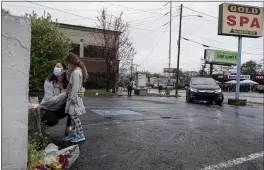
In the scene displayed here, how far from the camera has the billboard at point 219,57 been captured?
201 ft

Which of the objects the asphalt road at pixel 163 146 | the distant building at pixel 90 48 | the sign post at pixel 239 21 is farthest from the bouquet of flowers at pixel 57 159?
the distant building at pixel 90 48

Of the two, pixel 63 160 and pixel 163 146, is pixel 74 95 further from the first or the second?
pixel 163 146

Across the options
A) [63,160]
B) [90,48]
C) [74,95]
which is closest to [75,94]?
[74,95]

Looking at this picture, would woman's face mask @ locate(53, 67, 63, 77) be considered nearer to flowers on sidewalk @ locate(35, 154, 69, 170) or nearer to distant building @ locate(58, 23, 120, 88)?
flowers on sidewalk @ locate(35, 154, 69, 170)

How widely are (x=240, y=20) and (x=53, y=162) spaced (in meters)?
18.9

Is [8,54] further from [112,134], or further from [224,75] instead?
[224,75]

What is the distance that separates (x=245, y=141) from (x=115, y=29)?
29064mm

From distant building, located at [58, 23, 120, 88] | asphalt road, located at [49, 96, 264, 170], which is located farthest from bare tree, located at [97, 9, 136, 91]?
asphalt road, located at [49, 96, 264, 170]

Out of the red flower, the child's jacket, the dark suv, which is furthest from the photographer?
the dark suv

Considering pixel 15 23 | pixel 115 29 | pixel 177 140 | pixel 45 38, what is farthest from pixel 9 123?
pixel 115 29

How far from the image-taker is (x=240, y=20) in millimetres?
20203

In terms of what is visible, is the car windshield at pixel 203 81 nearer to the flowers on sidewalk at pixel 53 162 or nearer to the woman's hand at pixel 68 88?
the woman's hand at pixel 68 88

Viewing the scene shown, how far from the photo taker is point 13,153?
326 centimetres

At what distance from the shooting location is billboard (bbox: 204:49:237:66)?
61362 millimetres
